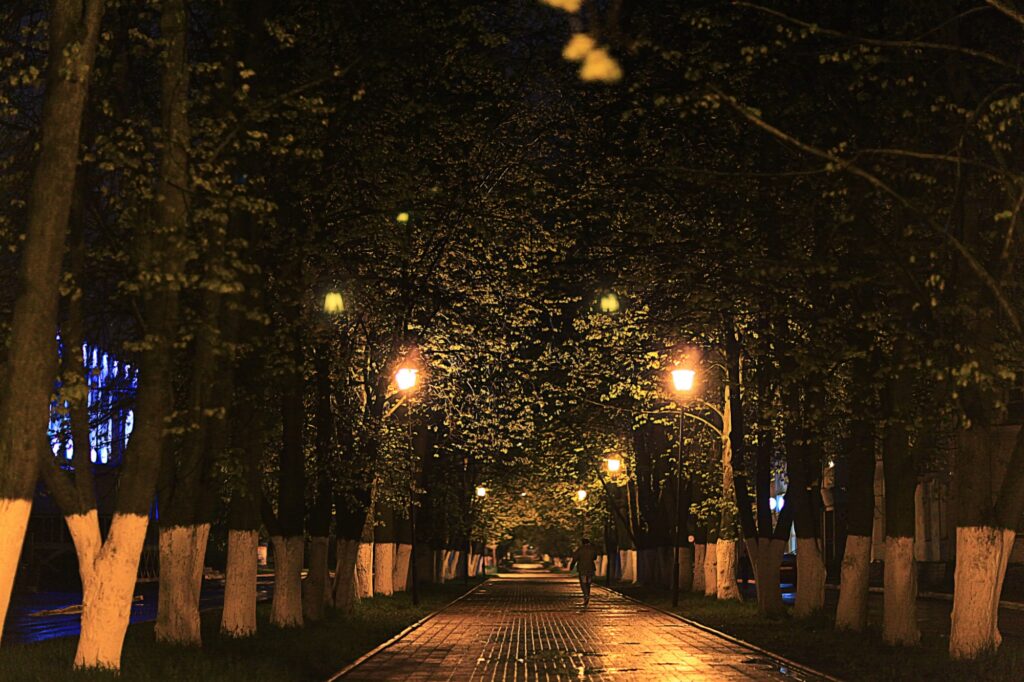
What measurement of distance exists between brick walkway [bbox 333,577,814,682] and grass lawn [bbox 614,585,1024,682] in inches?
22.9

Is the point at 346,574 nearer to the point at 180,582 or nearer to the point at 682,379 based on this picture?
the point at 682,379

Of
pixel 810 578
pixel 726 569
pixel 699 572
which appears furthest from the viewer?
pixel 699 572

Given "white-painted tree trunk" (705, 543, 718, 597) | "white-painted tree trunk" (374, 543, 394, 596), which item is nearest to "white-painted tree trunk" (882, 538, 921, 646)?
"white-painted tree trunk" (705, 543, 718, 597)

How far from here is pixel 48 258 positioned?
38.7 feet

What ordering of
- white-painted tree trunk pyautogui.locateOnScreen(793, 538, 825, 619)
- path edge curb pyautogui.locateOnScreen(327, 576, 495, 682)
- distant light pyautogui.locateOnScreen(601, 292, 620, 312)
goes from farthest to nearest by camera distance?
distant light pyautogui.locateOnScreen(601, 292, 620, 312)
white-painted tree trunk pyautogui.locateOnScreen(793, 538, 825, 619)
path edge curb pyautogui.locateOnScreen(327, 576, 495, 682)

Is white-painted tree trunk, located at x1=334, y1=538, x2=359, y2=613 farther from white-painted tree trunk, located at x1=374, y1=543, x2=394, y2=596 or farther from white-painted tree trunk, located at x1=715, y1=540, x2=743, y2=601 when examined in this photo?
white-painted tree trunk, located at x1=374, y1=543, x2=394, y2=596

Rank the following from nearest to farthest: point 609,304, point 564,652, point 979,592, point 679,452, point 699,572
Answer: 1. point 979,592
2. point 564,652
3. point 609,304
4. point 679,452
5. point 699,572

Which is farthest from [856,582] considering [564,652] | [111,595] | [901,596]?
[111,595]

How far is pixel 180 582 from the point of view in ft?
58.5

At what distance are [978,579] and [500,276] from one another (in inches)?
553

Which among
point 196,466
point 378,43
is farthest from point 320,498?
point 378,43

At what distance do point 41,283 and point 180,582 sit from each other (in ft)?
23.1

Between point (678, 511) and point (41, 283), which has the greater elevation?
point (41, 283)

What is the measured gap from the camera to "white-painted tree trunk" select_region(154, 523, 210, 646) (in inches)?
695
